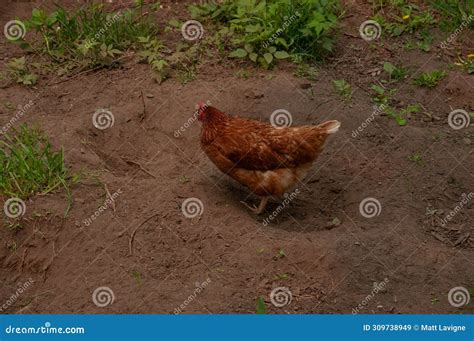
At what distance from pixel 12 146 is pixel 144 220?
1521mm

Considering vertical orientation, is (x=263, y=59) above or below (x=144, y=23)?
above

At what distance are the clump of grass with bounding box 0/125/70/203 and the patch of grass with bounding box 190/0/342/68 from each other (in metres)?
2.76

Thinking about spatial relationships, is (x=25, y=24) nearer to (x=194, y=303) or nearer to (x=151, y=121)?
(x=151, y=121)

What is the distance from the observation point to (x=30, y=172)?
6.95 meters

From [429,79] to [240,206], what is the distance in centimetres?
289

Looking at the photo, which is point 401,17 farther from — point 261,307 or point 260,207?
point 261,307

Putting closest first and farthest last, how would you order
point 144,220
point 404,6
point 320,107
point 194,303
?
1. point 194,303
2. point 144,220
3. point 320,107
4. point 404,6

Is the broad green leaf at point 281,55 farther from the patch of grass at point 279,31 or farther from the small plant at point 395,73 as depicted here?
the small plant at point 395,73

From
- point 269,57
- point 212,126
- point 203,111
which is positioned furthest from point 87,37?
point 212,126

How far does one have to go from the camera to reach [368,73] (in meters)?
9.08

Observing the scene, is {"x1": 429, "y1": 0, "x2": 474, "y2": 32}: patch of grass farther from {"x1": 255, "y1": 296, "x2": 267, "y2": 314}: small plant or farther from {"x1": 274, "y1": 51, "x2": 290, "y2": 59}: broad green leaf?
{"x1": 255, "y1": 296, "x2": 267, "y2": 314}: small plant

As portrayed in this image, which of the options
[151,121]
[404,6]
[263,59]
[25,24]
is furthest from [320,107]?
[25,24]

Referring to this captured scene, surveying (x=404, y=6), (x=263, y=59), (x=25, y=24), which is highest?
(x=404, y=6)

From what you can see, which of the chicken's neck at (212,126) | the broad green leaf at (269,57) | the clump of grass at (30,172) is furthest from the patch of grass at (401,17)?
the clump of grass at (30,172)
